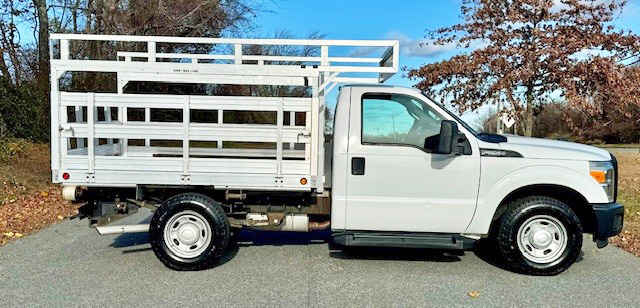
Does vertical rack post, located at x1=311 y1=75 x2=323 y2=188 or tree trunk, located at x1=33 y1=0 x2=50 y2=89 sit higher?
tree trunk, located at x1=33 y1=0 x2=50 y2=89

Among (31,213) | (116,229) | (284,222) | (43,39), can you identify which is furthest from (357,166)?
(43,39)

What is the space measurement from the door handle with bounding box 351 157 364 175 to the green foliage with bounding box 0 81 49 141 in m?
11.8

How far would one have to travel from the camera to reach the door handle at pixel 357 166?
4.91 m

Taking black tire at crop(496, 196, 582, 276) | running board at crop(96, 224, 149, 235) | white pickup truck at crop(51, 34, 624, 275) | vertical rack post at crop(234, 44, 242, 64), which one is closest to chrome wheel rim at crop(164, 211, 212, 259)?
white pickup truck at crop(51, 34, 624, 275)

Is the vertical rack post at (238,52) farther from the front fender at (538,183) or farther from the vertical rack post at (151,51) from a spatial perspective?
the front fender at (538,183)

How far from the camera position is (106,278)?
4793 millimetres

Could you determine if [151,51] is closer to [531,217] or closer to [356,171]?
[356,171]

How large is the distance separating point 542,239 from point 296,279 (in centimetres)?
262

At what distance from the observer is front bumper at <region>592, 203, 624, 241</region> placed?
16.0ft

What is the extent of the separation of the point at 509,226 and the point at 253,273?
2717mm

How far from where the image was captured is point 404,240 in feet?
16.2

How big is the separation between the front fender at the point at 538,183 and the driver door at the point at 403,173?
0.17 m

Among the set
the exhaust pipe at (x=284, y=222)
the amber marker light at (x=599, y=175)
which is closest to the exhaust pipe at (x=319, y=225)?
the exhaust pipe at (x=284, y=222)

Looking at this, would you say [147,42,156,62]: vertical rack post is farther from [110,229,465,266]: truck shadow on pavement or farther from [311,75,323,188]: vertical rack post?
[110,229,465,266]: truck shadow on pavement
